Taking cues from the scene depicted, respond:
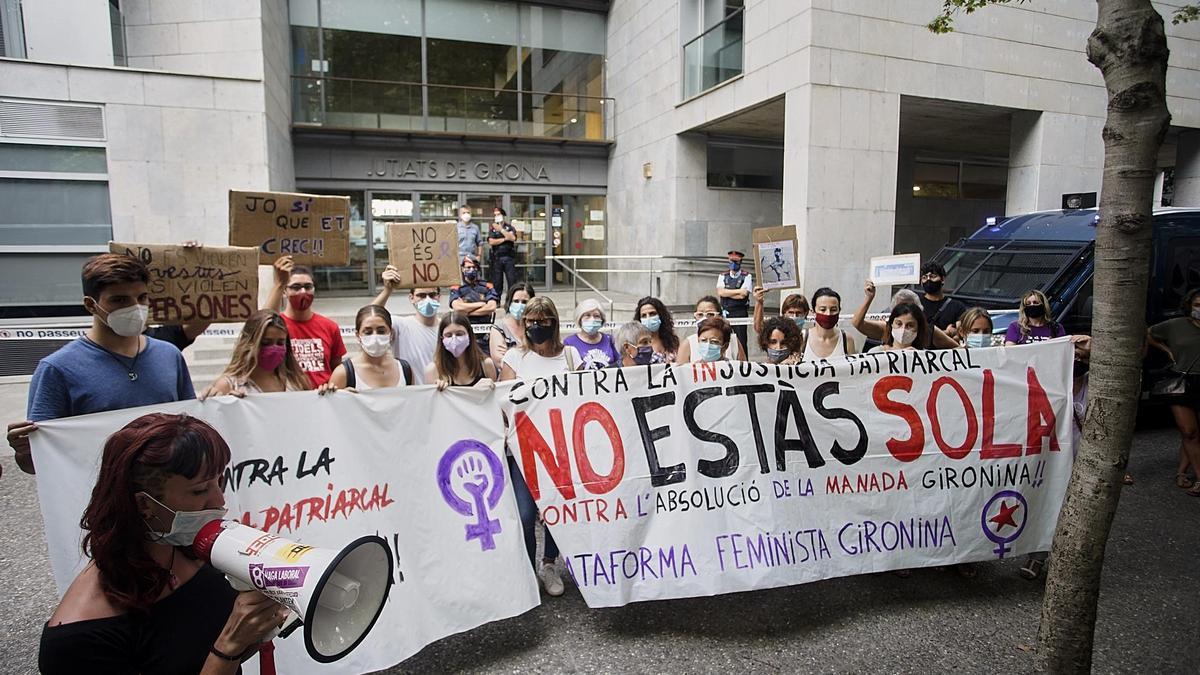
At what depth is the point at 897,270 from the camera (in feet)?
23.5

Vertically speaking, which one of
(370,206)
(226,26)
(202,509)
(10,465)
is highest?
(226,26)

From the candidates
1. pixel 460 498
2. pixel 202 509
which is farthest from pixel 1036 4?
pixel 202 509

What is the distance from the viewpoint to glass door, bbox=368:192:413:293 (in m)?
17.0

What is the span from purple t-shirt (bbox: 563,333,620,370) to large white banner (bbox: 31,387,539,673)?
1329 millimetres

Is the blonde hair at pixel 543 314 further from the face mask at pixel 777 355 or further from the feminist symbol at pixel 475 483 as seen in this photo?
the face mask at pixel 777 355

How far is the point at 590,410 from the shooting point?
372 centimetres

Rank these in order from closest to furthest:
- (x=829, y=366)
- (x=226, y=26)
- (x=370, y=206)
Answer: (x=829, y=366) < (x=226, y=26) < (x=370, y=206)

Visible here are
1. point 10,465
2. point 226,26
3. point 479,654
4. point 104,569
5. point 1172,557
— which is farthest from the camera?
point 226,26

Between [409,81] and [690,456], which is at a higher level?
[409,81]

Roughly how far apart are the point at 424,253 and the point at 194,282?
189 centimetres

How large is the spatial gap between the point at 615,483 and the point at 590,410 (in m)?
0.41

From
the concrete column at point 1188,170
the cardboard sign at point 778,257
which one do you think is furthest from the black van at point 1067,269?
the concrete column at point 1188,170

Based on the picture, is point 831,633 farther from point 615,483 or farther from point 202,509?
point 202,509

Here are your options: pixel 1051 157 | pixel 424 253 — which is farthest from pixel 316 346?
pixel 1051 157
